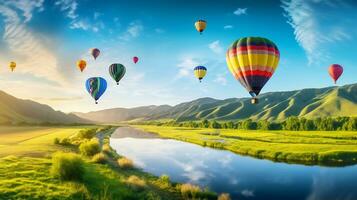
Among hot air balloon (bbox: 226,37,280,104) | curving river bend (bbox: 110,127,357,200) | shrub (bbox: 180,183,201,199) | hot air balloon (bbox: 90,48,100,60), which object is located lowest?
curving river bend (bbox: 110,127,357,200)

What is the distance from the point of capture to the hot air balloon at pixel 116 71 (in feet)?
263

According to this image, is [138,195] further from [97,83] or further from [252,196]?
[97,83]

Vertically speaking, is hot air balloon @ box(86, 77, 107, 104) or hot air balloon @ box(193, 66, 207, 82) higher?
hot air balloon @ box(193, 66, 207, 82)

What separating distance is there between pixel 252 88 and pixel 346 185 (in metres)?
18.5

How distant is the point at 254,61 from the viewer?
4900 cm

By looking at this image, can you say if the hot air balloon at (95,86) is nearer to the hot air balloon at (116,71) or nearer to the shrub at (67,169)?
the hot air balloon at (116,71)

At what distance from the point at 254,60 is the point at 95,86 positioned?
4270 centimetres

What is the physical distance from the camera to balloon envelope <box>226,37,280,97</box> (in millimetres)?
49094

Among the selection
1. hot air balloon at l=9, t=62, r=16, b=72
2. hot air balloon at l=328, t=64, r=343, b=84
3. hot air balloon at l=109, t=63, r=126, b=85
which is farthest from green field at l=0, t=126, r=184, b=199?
hot air balloon at l=9, t=62, r=16, b=72

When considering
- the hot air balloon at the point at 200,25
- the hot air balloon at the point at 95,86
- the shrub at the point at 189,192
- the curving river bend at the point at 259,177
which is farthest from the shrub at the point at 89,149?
the hot air balloon at the point at 200,25

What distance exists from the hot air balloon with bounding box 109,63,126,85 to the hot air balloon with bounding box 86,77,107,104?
8.99 ft

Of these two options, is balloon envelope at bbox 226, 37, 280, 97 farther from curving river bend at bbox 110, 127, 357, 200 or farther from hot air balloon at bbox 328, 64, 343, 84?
hot air balloon at bbox 328, 64, 343, 84

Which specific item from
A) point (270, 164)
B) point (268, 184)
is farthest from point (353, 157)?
point (268, 184)

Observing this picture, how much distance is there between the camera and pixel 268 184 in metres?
45.9
